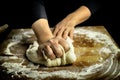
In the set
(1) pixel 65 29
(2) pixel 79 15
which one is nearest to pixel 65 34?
(1) pixel 65 29

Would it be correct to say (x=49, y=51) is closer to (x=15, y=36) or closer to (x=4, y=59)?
(x=4, y=59)

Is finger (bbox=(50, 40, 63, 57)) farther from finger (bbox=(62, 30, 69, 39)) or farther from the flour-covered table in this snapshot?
finger (bbox=(62, 30, 69, 39))

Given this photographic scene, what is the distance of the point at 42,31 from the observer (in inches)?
49.2

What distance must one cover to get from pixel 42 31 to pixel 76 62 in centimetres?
28

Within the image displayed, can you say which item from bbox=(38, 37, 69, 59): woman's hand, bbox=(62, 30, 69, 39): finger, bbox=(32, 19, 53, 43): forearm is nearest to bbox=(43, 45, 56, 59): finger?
bbox=(38, 37, 69, 59): woman's hand

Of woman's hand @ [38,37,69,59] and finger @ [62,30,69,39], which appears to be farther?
finger @ [62,30,69,39]

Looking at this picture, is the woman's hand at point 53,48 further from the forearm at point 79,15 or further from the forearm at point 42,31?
the forearm at point 79,15

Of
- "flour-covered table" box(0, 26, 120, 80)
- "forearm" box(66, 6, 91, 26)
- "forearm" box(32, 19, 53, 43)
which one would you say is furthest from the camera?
"forearm" box(66, 6, 91, 26)

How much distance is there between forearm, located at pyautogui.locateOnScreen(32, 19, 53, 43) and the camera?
1.21m

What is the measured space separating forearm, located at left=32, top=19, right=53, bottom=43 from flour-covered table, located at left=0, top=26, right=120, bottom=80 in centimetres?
9

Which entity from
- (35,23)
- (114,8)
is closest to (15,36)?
(35,23)

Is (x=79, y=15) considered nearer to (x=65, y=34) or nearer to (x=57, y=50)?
(x=65, y=34)

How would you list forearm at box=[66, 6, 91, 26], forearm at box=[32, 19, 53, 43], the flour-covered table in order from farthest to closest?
forearm at box=[66, 6, 91, 26] → forearm at box=[32, 19, 53, 43] → the flour-covered table

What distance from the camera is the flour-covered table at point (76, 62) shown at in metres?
1.00
